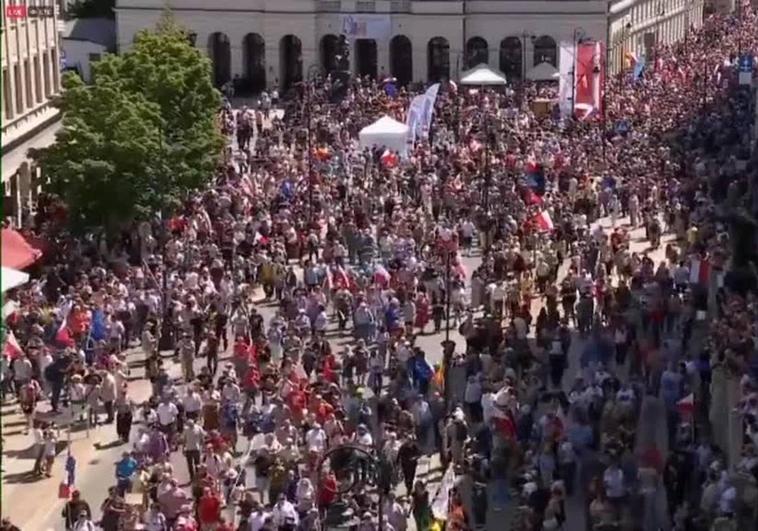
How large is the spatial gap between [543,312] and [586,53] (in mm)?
20603

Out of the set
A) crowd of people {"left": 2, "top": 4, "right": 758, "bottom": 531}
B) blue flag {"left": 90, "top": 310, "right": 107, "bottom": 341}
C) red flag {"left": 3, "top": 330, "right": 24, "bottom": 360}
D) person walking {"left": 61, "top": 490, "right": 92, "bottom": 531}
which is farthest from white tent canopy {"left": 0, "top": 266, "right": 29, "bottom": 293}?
blue flag {"left": 90, "top": 310, "right": 107, "bottom": 341}

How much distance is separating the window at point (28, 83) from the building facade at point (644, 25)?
32.9 meters

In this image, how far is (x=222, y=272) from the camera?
3525 cm

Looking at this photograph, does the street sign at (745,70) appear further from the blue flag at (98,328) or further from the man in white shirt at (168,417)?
the man in white shirt at (168,417)

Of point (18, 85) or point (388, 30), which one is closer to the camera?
point (18, 85)

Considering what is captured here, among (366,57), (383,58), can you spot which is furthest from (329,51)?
(383,58)

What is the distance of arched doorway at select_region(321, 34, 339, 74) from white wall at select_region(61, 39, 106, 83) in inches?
402

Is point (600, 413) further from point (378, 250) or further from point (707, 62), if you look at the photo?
point (707, 62)

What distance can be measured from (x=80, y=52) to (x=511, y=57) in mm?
19921

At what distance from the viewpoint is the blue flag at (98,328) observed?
30781mm

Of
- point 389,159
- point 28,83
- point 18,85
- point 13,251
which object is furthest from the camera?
point 28,83

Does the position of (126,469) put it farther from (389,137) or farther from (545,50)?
(545,50)

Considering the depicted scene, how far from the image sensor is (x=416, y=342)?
3316cm

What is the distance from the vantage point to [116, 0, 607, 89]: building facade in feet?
260
